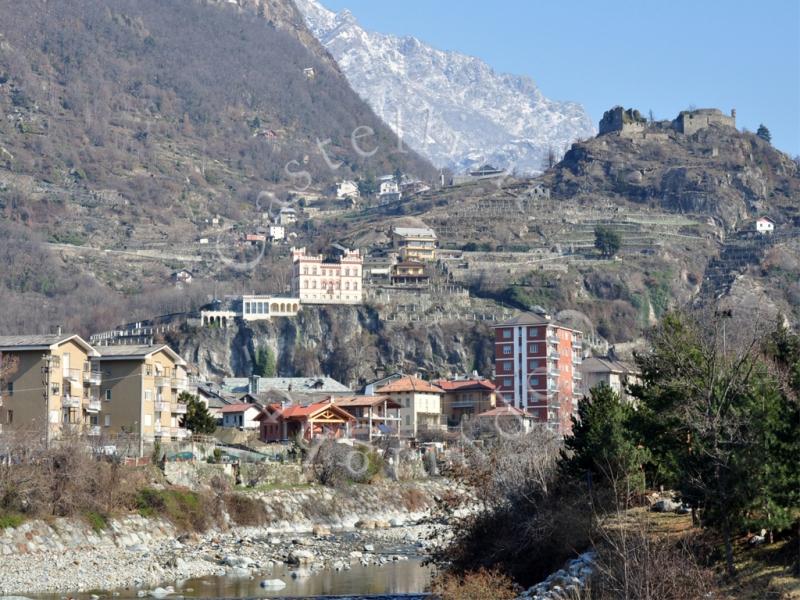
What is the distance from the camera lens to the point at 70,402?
66375 mm

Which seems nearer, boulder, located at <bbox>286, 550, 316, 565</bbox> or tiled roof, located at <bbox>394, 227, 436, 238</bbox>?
boulder, located at <bbox>286, 550, 316, 565</bbox>

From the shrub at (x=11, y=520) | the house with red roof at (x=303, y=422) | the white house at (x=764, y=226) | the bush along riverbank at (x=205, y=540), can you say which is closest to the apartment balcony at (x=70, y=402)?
the bush along riverbank at (x=205, y=540)

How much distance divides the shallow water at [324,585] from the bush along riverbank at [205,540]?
754 mm

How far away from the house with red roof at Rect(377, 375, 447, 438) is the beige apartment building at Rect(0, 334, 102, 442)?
138 feet

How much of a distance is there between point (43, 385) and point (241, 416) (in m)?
30.8

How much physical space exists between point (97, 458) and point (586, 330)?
317 ft

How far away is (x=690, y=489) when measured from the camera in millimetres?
35531

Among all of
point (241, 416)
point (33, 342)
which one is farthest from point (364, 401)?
point (33, 342)

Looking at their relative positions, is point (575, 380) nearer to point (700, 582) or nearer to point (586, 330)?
point (586, 330)

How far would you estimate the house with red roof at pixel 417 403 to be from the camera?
355 feet

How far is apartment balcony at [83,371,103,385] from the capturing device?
224ft

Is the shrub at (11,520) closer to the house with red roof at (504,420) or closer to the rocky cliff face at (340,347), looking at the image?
the house with red roof at (504,420)

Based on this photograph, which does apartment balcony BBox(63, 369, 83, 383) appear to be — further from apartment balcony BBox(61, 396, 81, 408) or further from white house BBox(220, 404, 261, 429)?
white house BBox(220, 404, 261, 429)

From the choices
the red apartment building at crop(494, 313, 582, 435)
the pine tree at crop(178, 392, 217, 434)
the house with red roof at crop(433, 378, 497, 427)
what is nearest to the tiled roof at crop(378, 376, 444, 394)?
the house with red roof at crop(433, 378, 497, 427)
